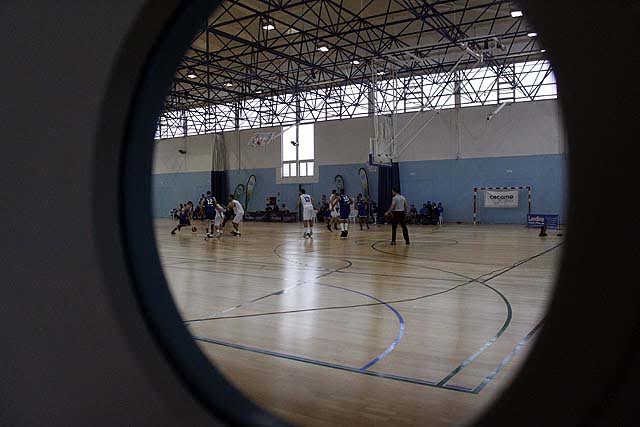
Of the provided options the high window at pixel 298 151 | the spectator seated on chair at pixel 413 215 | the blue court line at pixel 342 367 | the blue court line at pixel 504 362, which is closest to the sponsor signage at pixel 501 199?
the spectator seated on chair at pixel 413 215

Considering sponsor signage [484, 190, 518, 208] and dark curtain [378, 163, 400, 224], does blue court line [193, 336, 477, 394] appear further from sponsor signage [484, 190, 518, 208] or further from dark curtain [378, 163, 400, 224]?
dark curtain [378, 163, 400, 224]

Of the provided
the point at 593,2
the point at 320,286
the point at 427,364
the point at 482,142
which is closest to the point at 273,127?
the point at 482,142

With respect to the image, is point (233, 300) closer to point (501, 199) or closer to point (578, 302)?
point (578, 302)

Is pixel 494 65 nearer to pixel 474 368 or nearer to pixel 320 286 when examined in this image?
pixel 320 286

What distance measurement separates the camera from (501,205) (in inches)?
866

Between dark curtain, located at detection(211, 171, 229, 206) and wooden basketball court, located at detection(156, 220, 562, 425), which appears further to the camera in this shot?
dark curtain, located at detection(211, 171, 229, 206)

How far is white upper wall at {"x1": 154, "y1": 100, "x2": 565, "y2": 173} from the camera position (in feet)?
69.6

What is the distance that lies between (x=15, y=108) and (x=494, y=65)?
70.7 feet

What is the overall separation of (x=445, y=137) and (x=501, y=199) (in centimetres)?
395

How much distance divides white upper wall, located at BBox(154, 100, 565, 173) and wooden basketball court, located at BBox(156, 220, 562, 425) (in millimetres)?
13214

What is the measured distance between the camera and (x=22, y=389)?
2332 millimetres

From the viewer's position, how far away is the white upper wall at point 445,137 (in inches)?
835

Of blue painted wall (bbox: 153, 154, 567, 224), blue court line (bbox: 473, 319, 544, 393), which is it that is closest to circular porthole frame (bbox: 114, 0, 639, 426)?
blue court line (bbox: 473, 319, 544, 393)

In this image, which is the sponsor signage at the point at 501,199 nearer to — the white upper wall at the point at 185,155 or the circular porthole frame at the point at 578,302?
the white upper wall at the point at 185,155
